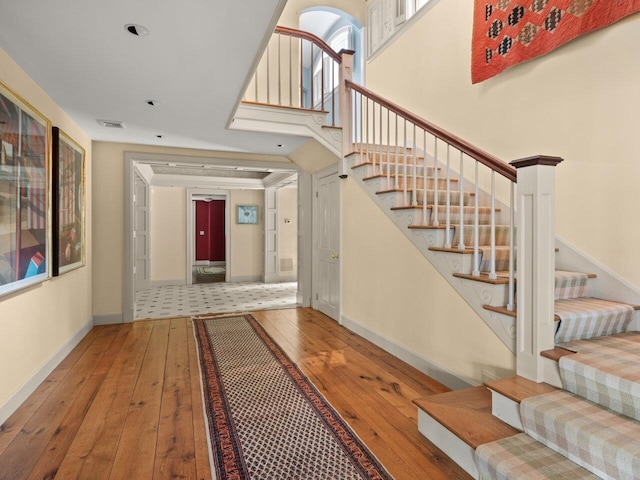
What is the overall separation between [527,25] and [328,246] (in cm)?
313

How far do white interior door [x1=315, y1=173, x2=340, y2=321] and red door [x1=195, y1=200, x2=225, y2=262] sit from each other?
313 inches

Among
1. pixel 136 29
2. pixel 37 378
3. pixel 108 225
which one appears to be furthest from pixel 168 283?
pixel 136 29

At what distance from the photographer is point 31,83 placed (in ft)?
8.64

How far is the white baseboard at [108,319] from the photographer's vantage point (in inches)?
175

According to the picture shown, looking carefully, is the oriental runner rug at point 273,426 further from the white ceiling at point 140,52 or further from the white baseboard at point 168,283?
the white baseboard at point 168,283

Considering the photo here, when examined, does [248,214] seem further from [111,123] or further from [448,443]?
[448,443]

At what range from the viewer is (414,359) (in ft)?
9.92

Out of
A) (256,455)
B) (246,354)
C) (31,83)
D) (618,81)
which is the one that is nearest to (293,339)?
(246,354)

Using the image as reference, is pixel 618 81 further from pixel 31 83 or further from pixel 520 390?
Answer: pixel 31 83

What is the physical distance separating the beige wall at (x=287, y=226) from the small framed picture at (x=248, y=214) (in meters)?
0.62

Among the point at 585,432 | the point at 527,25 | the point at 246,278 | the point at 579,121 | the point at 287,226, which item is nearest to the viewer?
the point at 585,432

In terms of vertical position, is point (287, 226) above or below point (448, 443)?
above

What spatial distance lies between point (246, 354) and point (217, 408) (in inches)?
41.4

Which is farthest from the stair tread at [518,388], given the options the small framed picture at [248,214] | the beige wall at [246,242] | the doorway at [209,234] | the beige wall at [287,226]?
the doorway at [209,234]
